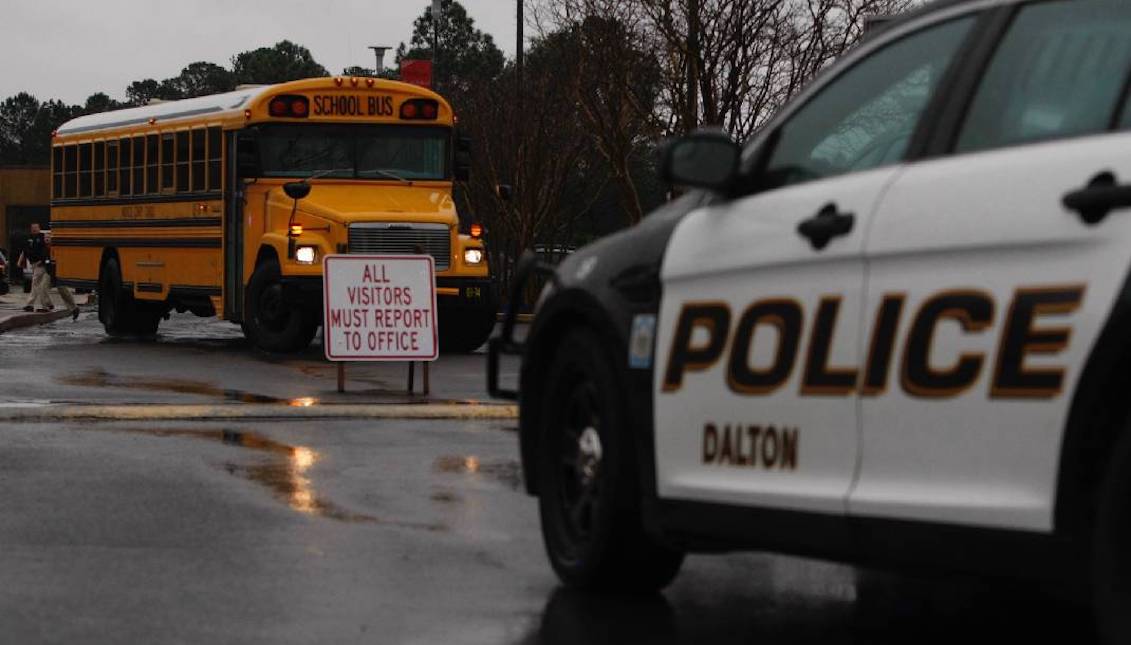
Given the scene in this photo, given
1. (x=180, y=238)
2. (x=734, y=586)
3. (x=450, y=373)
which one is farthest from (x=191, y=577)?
(x=180, y=238)

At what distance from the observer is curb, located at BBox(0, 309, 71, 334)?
104 feet

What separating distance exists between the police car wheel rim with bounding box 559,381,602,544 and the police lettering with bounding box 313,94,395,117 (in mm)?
17197

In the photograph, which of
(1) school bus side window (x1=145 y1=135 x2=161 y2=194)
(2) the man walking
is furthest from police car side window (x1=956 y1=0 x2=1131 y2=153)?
(2) the man walking

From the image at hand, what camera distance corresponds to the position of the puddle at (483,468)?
11019 mm

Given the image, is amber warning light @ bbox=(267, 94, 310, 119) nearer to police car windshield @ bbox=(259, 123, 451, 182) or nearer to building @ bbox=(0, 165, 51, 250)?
police car windshield @ bbox=(259, 123, 451, 182)

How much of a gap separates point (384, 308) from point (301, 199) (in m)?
6.43

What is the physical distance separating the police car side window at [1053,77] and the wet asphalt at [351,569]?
1.07m

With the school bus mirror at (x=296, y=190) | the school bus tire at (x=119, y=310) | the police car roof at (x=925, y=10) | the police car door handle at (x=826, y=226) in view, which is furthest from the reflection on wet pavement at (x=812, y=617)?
the school bus tire at (x=119, y=310)

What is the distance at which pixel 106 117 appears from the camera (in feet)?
95.3

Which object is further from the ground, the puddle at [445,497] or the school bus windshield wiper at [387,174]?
the school bus windshield wiper at [387,174]

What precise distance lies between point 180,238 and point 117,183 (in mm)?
2482

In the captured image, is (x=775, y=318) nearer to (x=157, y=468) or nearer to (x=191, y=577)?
(x=191, y=577)

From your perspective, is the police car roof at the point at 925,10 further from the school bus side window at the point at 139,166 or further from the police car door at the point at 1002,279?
the school bus side window at the point at 139,166

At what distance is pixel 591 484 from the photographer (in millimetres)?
7305
